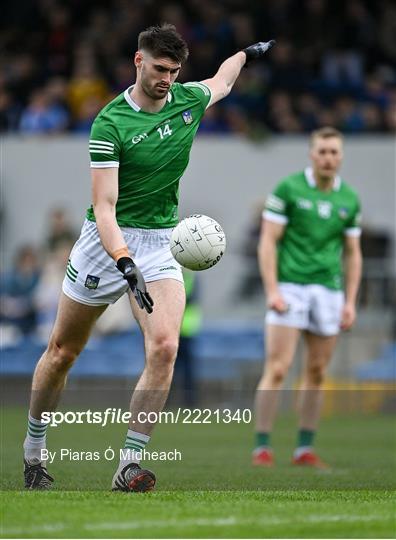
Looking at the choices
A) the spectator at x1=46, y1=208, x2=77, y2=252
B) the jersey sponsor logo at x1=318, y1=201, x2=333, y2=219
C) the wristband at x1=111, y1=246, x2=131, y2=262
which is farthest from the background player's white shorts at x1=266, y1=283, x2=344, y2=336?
the spectator at x1=46, y1=208, x2=77, y2=252

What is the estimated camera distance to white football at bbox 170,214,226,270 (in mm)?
8789

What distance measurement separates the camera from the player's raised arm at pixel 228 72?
30.6 feet

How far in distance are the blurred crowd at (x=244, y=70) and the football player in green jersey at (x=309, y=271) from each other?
900 cm

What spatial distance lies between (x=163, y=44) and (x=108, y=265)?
1.37m

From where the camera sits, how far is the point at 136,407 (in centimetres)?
860

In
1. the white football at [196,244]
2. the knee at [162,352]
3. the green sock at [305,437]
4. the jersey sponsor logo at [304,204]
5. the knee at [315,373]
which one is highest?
the white football at [196,244]

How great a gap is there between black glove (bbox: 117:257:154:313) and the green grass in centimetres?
107

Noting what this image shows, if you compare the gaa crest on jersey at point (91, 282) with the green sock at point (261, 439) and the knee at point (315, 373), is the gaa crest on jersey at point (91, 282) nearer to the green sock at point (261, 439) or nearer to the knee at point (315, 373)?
the green sock at point (261, 439)

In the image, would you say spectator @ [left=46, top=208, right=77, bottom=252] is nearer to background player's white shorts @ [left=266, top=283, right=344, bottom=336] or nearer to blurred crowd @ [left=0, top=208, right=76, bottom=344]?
blurred crowd @ [left=0, top=208, right=76, bottom=344]

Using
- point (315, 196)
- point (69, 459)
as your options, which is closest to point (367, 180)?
point (315, 196)

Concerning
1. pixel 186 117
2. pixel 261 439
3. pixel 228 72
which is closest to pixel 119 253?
pixel 186 117

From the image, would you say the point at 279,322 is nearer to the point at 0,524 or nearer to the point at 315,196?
the point at 315,196

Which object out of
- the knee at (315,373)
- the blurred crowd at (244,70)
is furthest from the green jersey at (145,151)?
the blurred crowd at (244,70)

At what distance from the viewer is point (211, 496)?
26.6ft
